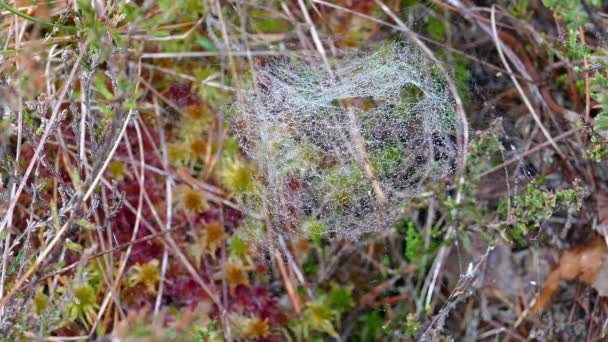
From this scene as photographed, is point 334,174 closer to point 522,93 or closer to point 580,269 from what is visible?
point 522,93

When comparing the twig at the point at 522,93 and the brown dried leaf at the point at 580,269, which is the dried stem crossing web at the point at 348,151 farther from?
the brown dried leaf at the point at 580,269

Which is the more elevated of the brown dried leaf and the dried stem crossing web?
the dried stem crossing web

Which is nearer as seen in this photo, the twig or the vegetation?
the vegetation

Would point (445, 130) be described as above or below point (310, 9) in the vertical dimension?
below

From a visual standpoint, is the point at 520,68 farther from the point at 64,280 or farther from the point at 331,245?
the point at 64,280

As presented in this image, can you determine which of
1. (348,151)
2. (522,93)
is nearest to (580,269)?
(522,93)

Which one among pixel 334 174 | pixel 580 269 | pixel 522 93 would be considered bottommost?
pixel 580 269

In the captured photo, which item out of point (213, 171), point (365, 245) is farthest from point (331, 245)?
point (213, 171)

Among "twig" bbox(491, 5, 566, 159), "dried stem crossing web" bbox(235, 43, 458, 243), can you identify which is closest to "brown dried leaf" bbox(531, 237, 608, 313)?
"twig" bbox(491, 5, 566, 159)

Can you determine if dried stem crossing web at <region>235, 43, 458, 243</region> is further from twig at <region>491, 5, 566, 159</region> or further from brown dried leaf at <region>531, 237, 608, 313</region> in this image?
brown dried leaf at <region>531, 237, 608, 313</region>
